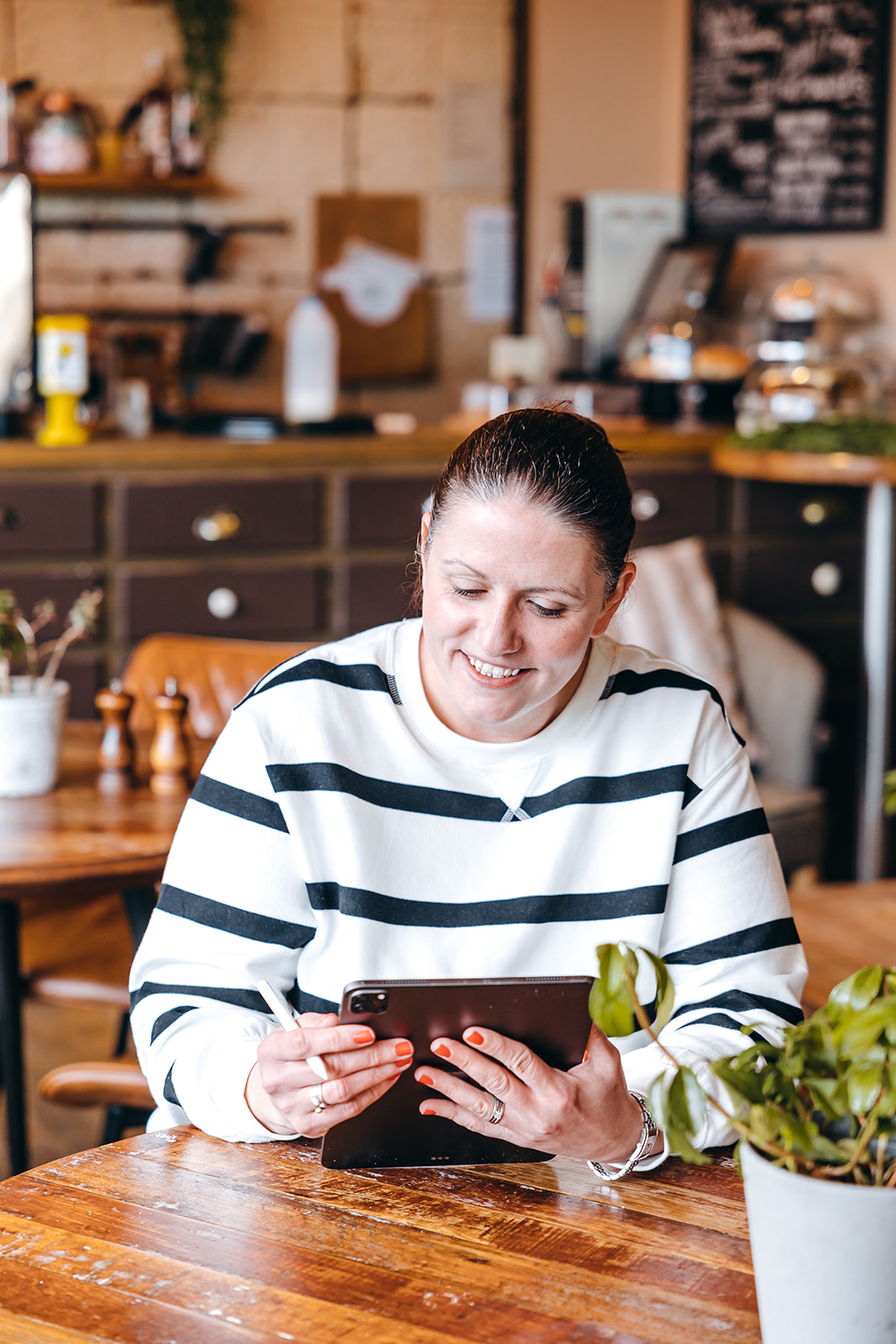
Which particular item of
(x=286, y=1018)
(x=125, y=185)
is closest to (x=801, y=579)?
(x=125, y=185)

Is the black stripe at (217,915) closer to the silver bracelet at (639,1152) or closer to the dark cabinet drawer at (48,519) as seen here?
the silver bracelet at (639,1152)

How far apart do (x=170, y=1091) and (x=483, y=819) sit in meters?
0.33

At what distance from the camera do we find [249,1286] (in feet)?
3.01

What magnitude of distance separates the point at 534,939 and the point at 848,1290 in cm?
52

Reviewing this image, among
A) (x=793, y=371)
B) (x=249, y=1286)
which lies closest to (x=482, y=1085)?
(x=249, y=1286)

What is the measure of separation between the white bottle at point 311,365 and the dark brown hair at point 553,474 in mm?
2478

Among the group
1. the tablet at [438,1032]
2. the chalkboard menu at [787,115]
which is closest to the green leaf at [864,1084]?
the tablet at [438,1032]

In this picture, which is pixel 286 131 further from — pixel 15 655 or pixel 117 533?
pixel 15 655

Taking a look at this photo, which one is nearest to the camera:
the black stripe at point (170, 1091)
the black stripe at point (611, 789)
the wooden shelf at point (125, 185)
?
the black stripe at point (170, 1091)

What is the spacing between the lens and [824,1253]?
31.1 inches

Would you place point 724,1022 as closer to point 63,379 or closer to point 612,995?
point 612,995

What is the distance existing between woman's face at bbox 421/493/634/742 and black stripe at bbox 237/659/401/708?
7cm

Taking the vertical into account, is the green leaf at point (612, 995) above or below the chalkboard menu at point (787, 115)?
below

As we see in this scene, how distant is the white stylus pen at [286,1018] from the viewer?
1.06 meters
